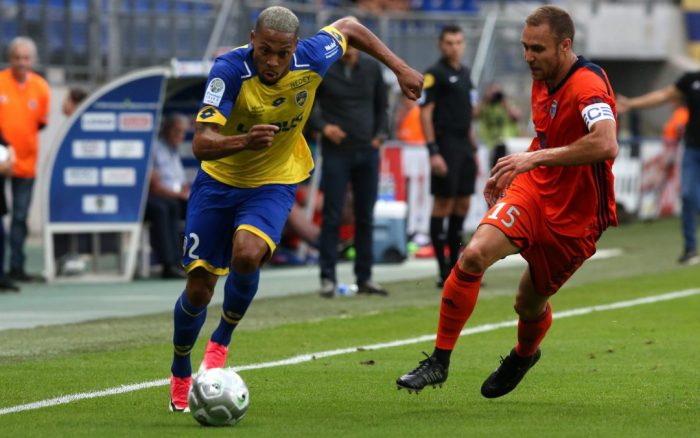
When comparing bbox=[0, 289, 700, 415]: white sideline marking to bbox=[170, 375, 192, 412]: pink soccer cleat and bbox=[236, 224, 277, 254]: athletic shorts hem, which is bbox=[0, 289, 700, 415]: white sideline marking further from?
bbox=[236, 224, 277, 254]: athletic shorts hem

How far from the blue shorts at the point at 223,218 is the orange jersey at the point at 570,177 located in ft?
4.10

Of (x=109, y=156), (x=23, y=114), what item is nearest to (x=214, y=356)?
(x=109, y=156)

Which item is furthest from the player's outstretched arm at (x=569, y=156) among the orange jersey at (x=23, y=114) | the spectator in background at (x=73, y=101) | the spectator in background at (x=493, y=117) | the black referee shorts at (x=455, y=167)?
A: the spectator in background at (x=493, y=117)

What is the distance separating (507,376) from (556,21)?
6.00 feet

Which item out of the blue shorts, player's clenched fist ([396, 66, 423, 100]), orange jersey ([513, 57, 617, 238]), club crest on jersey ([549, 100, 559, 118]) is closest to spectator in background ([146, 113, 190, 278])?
player's clenched fist ([396, 66, 423, 100])

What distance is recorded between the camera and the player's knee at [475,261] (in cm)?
763

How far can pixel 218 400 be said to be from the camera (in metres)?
7.12

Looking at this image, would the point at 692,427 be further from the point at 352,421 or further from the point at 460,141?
the point at 460,141

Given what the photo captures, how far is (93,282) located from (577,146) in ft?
31.5

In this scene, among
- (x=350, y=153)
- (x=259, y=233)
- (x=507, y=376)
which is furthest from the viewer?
(x=350, y=153)

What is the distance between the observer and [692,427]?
700 cm

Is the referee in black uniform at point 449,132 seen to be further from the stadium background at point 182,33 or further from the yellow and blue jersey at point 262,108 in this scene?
the yellow and blue jersey at point 262,108

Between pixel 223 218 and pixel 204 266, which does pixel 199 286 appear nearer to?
pixel 204 266

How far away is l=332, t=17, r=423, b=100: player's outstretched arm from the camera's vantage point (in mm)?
8477
